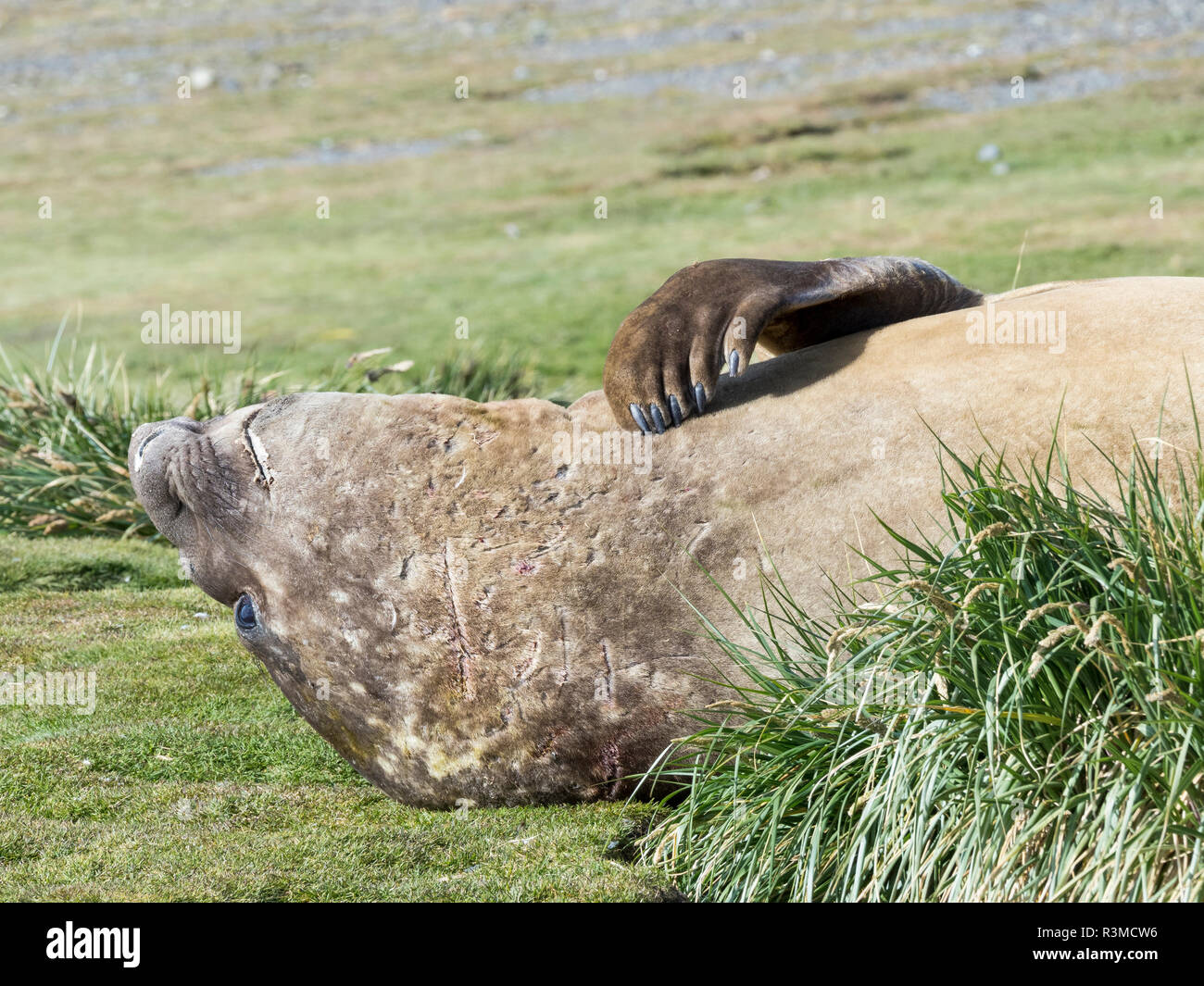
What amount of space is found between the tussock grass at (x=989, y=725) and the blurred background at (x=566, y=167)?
562 cm

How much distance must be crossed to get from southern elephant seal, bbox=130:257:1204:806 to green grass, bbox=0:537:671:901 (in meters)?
0.22

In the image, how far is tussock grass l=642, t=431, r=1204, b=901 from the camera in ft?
9.39

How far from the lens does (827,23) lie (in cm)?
3416

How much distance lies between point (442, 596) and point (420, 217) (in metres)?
19.8

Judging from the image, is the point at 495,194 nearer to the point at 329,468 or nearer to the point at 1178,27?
the point at 1178,27

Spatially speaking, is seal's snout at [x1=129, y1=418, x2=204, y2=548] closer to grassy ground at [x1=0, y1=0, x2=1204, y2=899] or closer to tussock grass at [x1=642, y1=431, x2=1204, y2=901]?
grassy ground at [x1=0, y1=0, x2=1204, y2=899]

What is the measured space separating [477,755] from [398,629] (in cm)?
40

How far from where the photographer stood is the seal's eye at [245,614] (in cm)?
398

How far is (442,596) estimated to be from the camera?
3742 mm

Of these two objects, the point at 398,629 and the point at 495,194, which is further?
the point at 495,194

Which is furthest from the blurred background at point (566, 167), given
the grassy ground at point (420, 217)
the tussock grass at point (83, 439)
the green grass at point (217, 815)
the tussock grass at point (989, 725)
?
the tussock grass at point (989, 725)

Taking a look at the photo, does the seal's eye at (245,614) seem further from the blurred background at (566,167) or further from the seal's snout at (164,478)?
the blurred background at (566,167)

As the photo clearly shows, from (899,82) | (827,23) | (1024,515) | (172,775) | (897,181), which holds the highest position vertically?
(827,23)
